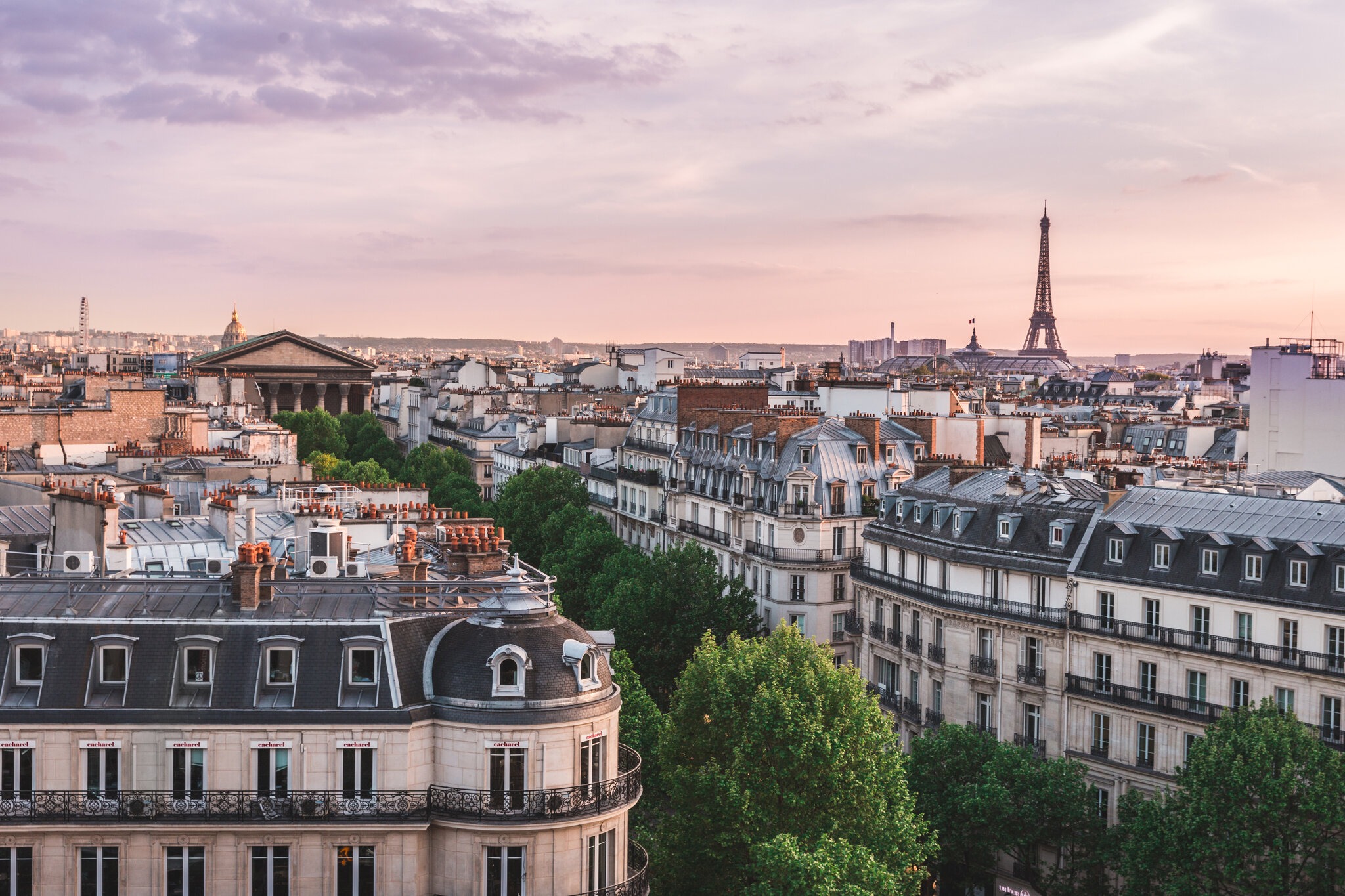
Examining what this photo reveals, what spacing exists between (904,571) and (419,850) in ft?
81.2

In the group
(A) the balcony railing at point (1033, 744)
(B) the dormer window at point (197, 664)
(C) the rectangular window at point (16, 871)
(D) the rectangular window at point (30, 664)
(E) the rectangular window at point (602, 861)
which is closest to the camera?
(C) the rectangular window at point (16, 871)

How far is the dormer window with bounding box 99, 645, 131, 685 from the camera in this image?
23094mm

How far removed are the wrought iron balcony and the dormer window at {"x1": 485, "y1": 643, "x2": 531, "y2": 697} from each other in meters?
20.7

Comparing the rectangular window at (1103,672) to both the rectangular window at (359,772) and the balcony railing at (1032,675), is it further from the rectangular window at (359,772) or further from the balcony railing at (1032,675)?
the rectangular window at (359,772)

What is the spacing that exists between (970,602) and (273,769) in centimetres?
2371

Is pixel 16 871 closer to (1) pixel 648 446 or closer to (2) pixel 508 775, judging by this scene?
(2) pixel 508 775

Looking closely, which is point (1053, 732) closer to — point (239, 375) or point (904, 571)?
point (904, 571)

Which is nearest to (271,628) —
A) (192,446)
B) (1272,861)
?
(1272,861)

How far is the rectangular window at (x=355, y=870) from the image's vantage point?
22594 mm

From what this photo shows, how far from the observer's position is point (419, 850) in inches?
890

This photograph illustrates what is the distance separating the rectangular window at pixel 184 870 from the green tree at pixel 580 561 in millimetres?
30931

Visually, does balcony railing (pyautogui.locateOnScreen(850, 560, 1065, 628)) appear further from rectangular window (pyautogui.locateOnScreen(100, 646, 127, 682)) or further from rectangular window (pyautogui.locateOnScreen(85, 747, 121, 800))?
rectangular window (pyautogui.locateOnScreen(85, 747, 121, 800))

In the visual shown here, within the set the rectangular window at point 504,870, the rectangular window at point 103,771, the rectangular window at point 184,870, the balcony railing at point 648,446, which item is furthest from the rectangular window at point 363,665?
the balcony railing at point 648,446

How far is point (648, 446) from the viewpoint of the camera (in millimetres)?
68375
